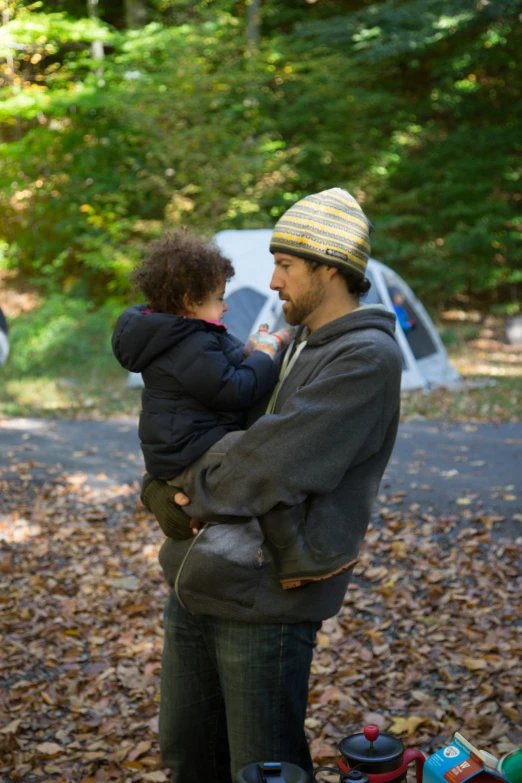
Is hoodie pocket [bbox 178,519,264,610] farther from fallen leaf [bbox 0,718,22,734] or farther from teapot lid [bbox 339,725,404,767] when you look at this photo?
fallen leaf [bbox 0,718,22,734]

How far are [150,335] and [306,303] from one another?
0.45 meters

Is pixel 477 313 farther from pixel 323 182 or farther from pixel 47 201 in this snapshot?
pixel 47 201

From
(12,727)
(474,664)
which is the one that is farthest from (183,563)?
(474,664)

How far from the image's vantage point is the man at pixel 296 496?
2066 mm

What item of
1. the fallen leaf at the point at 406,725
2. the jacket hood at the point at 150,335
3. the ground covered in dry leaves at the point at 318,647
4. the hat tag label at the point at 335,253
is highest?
the hat tag label at the point at 335,253

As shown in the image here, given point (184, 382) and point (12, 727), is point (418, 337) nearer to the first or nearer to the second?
point (12, 727)

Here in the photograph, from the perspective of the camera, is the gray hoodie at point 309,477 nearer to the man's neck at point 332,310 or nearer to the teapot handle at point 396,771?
the man's neck at point 332,310

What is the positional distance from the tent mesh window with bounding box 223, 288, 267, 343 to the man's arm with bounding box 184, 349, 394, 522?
386 inches

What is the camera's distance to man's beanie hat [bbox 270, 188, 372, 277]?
2.22 m

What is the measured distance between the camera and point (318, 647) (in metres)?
4.63

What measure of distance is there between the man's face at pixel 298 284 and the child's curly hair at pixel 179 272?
0.25 meters

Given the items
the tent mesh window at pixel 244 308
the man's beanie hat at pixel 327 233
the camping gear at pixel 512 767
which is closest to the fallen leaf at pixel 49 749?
the camping gear at pixel 512 767

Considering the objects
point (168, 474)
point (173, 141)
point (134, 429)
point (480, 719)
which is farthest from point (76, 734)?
point (173, 141)

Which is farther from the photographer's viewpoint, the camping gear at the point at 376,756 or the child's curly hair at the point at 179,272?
the child's curly hair at the point at 179,272
